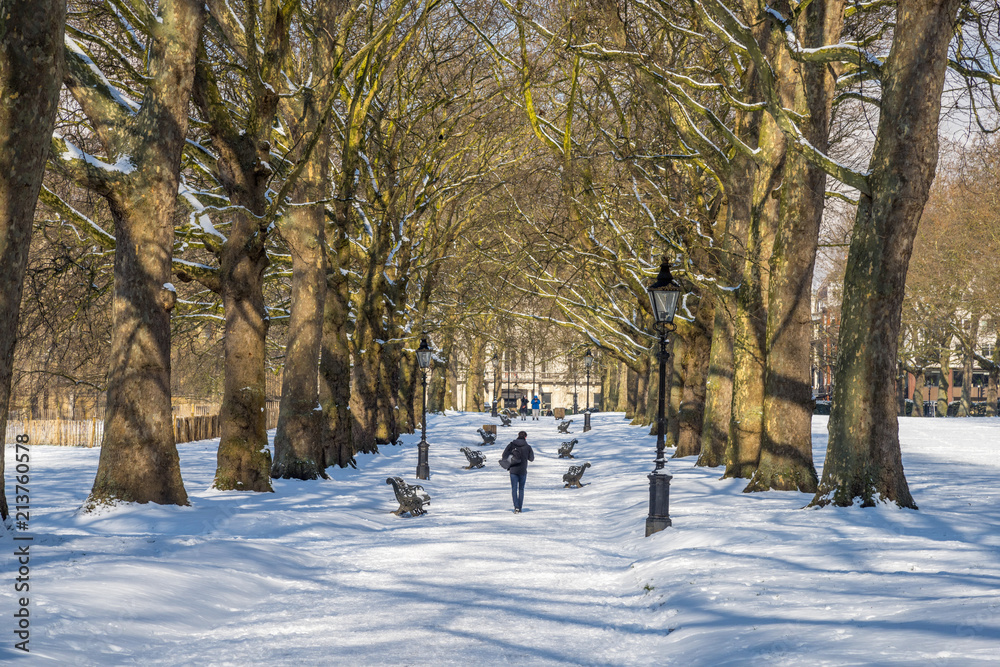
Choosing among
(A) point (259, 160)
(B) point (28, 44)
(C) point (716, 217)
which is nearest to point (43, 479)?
(A) point (259, 160)

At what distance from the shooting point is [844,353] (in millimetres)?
11469

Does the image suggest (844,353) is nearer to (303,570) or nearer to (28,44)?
(303,570)

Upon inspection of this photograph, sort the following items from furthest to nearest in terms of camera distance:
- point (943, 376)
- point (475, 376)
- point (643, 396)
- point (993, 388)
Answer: point (475, 376)
point (943, 376)
point (993, 388)
point (643, 396)

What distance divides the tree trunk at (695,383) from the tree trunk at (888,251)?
1236cm

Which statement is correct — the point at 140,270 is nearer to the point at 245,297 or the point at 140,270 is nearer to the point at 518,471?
the point at 245,297

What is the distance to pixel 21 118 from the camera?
615cm

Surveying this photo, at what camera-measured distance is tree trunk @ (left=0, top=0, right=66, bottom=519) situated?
6.10 m

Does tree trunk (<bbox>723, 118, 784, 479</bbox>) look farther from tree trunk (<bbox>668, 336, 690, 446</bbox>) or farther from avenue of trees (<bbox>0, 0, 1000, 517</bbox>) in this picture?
tree trunk (<bbox>668, 336, 690, 446</bbox>)

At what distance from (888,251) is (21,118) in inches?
373

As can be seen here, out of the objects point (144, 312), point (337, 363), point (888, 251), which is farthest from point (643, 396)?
point (144, 312)

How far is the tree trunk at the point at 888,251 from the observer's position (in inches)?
429

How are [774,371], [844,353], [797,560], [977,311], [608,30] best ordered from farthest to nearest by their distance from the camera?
1. [977,311]
2. [608,30]
3. [774,371]
4. [844,353]
5. [797,560]

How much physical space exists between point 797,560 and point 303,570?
16.6 feet

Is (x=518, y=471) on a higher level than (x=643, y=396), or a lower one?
lower
